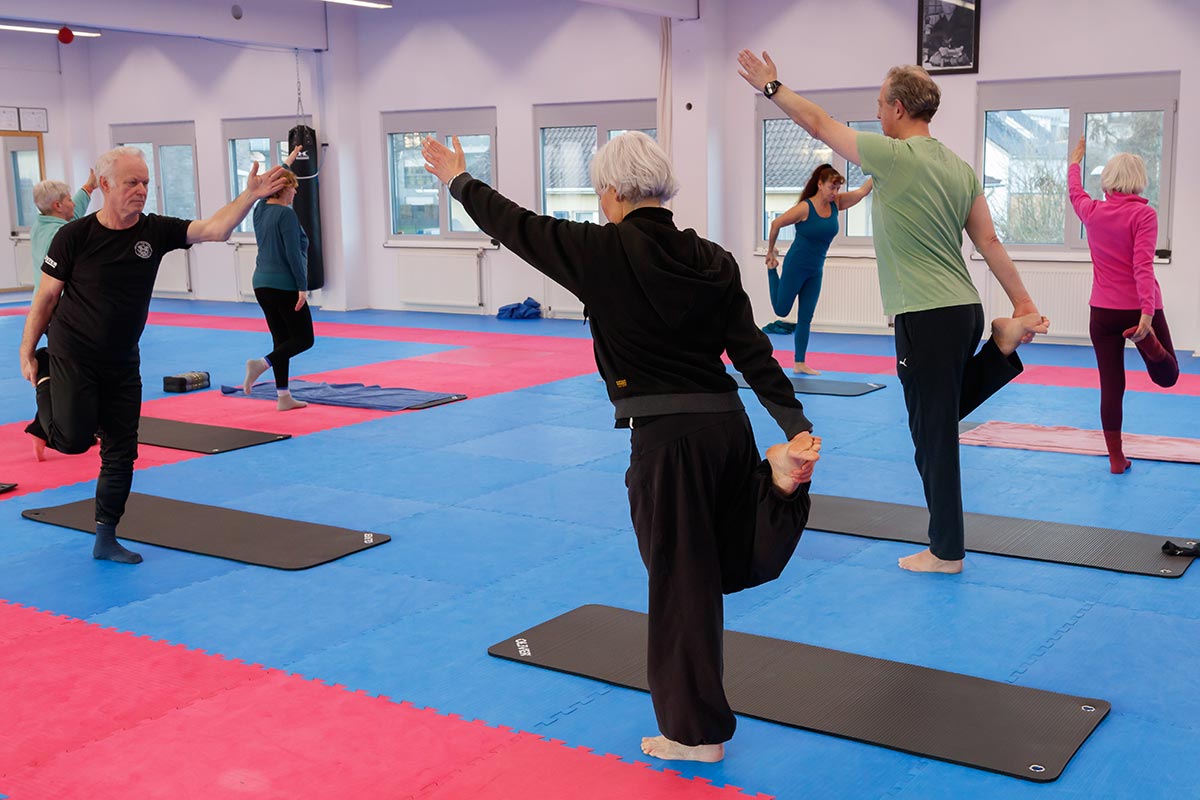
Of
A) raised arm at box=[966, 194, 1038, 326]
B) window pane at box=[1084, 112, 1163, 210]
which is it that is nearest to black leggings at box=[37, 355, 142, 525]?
raised arm at box=[966, 194, 1038, 326]

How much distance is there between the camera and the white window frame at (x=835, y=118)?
1069 cm

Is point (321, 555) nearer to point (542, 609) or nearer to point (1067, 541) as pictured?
point (542, 609)

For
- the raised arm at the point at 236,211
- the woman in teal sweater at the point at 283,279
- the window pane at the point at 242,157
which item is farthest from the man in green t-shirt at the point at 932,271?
the window pane at the point at 242,157

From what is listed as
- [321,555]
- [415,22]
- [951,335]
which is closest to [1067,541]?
[951,335]

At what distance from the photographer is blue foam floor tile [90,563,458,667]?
3613 millimetres

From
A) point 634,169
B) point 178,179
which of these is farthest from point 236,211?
point 178,179

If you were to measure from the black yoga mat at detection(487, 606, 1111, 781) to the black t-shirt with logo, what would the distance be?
190cm

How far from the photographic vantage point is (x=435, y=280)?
13375 mm

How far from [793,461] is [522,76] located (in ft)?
35.0

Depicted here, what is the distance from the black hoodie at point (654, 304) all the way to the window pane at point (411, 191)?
11134mm

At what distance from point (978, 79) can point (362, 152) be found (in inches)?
277

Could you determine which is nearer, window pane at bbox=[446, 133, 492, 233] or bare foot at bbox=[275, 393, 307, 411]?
bare foot at bbox=[275, 393, 307, 411]

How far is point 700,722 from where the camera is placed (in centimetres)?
269

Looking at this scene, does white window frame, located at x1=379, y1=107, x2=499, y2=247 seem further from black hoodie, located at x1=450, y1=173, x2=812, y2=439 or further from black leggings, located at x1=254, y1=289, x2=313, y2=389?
black hoodie, located at x1=450, y1=173, x2=812, y2=439
